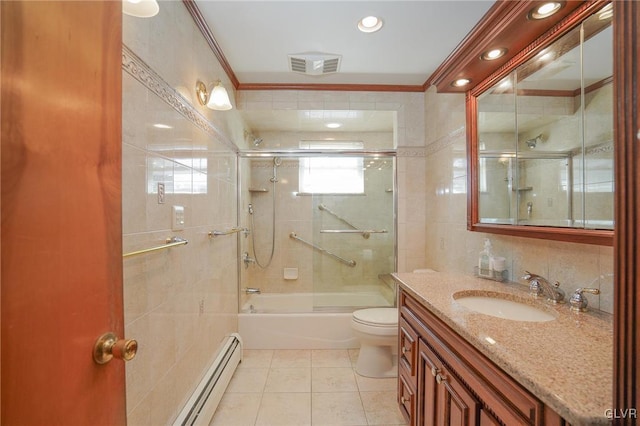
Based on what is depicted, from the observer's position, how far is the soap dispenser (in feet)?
5.12

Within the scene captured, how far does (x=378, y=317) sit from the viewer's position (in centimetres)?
217

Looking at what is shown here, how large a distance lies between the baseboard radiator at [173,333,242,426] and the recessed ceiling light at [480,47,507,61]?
239 centimetres

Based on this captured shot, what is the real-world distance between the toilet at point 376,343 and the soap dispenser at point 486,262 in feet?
2.51

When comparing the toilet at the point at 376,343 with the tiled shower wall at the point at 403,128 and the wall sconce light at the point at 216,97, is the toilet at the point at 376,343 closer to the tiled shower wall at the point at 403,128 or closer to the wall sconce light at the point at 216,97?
the tiled shower wall at the point at 403,128

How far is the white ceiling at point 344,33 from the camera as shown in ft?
5.26

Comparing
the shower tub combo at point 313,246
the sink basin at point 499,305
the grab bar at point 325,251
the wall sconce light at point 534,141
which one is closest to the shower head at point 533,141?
the wall sconce light at point 534,141

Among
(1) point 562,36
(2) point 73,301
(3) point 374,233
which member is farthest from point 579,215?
(3) point 374,233

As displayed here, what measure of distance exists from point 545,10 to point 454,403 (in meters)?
1.56

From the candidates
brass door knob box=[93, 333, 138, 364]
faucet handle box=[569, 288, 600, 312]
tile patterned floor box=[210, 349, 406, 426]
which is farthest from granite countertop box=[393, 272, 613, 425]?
tile patterned floor box=[210, 349, 406, 426]

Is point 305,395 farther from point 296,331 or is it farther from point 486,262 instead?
point 486,262

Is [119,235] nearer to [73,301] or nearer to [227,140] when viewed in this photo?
[73,301]

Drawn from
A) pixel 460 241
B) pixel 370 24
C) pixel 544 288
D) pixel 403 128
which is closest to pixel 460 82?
pixel 370 24

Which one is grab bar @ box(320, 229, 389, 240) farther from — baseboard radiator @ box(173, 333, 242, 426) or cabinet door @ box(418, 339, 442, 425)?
cabinet door @ box(418, 339, 442, 425)

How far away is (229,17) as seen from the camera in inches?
66.2
